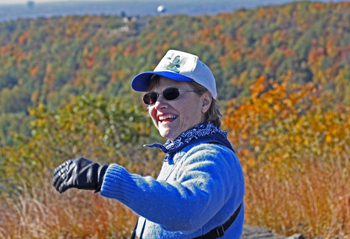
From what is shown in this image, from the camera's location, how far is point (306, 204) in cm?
352

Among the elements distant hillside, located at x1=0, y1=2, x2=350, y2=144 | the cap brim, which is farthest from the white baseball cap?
distant hillside, located at x1=0, y1=2, x2=350, y2=144

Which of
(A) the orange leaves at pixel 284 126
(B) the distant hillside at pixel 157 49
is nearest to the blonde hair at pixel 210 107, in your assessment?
(A) the orange leaves at pixel 284 126

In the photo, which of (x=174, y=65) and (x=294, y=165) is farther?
(x=294, y=165)

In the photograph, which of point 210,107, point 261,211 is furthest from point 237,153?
point 210,107

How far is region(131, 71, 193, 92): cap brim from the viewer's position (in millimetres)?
1515

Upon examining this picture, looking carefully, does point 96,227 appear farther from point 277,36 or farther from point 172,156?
point 277,36

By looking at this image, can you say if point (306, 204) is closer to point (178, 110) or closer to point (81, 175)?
point (178, 110)

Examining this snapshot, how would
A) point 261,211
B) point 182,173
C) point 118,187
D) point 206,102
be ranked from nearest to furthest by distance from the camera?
point 118,187
point 182,173
point 206,102
point 261,211

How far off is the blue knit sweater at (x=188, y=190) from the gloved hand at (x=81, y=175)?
54 millimetres

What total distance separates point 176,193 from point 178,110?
Result: 0.45m

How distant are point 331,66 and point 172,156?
134ft

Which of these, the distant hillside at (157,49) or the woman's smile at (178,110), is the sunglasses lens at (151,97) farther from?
the distant hillside at (157,49)

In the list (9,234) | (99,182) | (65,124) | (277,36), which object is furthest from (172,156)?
(277,36)

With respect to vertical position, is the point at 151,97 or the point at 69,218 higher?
the point at 151,97
